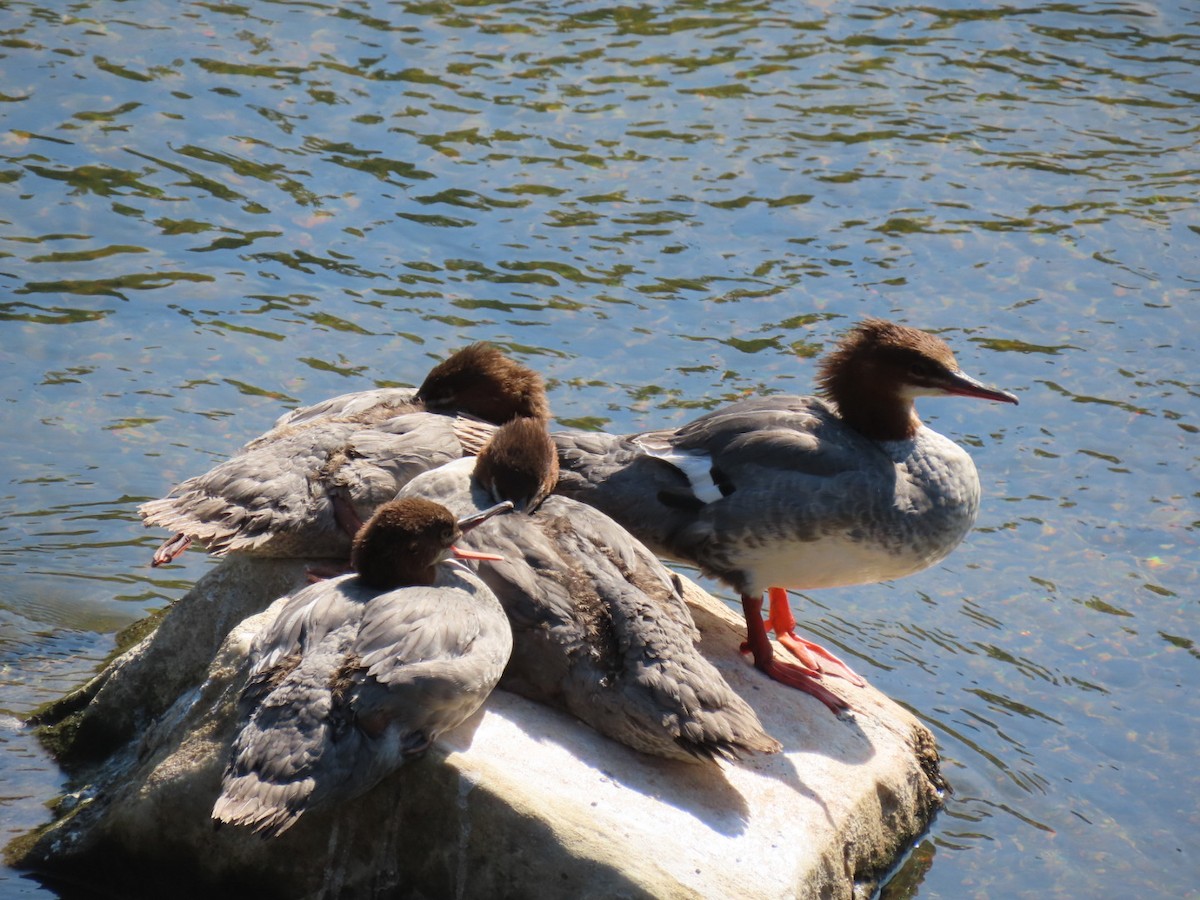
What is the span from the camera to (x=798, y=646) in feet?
21.0

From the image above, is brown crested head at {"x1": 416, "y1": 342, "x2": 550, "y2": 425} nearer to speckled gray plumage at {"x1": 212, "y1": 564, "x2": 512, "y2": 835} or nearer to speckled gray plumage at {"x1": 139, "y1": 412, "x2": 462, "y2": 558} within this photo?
speckled gray plumage at {"x1": 139, "y1": 412, "x2": 462, "y2": 558}

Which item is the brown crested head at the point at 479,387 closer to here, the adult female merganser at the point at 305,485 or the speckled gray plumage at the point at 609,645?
the adult female merganser at the point at 305,485

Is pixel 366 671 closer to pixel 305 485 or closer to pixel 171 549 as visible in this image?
pixel 305 485

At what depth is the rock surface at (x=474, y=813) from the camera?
4508 millimetres

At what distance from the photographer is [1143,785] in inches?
254

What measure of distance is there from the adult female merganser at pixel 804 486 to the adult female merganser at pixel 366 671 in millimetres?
1172

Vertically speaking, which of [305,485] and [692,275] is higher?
[305,485]

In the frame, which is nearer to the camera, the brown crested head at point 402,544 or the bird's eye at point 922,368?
the brown crested head at point 402,544

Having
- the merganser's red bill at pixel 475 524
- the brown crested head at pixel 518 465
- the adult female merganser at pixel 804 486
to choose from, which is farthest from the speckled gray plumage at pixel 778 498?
the merganser's red bill at pixel 475 524

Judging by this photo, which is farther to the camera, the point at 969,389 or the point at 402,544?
the point at 969,389

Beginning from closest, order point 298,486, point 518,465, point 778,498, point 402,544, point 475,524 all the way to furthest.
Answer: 1. point 402,544
2. point 475,524
3. point 518,465
4. point 298,486
5. point 778,498

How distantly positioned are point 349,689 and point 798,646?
2573 mm

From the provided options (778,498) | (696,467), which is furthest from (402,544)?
(778,498)

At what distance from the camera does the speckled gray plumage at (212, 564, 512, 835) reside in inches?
165
